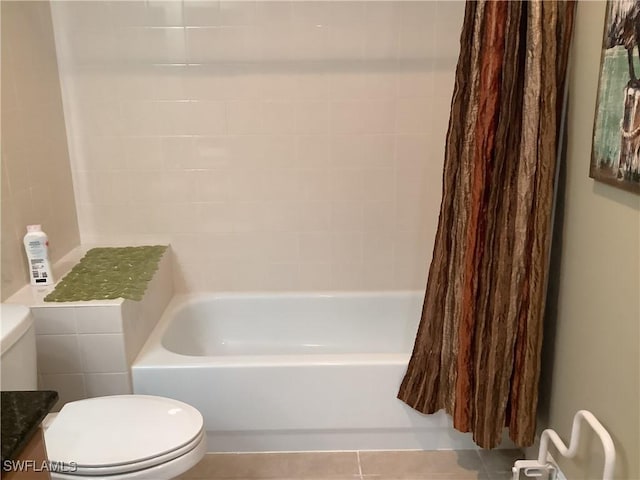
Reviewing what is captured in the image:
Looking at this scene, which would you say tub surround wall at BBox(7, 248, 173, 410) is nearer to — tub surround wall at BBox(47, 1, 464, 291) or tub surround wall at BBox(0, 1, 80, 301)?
tub surround wall at BBox(0, 1, 80, 301)

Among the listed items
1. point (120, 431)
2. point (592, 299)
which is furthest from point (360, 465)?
point (592, 299)

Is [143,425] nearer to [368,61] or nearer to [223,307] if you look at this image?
[223,307]

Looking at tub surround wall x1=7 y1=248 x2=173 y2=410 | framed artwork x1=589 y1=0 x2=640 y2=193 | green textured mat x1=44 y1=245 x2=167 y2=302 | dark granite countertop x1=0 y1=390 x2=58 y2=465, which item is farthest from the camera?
green textured mat x1=44 y1=245 x2=167 y2=302

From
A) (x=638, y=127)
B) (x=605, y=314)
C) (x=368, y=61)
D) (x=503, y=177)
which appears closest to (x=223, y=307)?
(x=368, y=61)

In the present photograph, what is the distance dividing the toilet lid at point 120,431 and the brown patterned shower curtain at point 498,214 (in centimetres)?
91

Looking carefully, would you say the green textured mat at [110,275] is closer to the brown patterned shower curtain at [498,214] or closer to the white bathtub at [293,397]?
the white bathtub at [293,397]

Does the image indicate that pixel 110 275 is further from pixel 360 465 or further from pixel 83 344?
pixel 360 465

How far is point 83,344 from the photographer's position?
6.42ft

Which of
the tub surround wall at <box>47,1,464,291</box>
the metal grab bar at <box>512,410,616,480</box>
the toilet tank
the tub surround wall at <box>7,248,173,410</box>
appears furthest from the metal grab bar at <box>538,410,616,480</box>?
the toilet tank

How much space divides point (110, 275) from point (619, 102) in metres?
1.90

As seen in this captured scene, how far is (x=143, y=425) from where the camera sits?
1602 mm

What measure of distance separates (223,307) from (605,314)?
1802 mm

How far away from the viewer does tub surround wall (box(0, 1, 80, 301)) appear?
203 centimetres

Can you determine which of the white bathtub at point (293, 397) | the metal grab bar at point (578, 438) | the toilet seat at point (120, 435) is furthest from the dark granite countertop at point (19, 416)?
the metal grab bar at point (578, 438)
